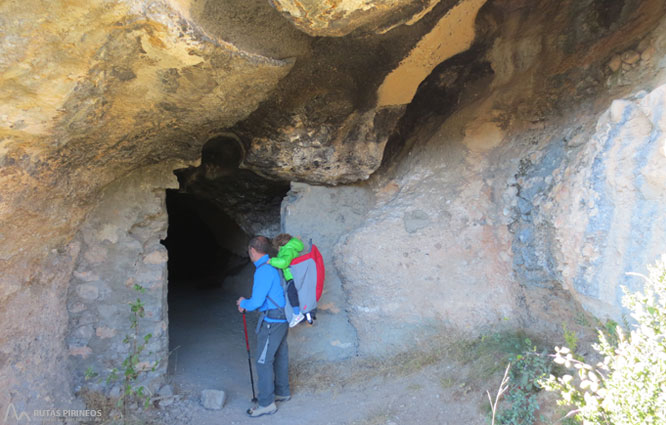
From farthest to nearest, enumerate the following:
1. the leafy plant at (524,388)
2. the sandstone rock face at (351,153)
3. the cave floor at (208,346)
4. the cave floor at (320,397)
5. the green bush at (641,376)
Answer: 1. the cave floor at (208,346)
2. the cave floor at (320,397)
3. the leafy plant at (524,388)
4. the sandstone rock face at (351,153)
5. the green bush at (641,376)

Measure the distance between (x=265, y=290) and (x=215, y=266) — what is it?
371cm

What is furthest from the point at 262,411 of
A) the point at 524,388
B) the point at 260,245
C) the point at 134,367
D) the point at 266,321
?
the point at 524,388

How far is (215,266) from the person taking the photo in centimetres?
656

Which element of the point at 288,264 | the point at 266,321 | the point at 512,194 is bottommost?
the point at 266,321

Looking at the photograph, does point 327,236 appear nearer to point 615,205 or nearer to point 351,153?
point 351,153

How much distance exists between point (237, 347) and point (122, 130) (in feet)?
7.53

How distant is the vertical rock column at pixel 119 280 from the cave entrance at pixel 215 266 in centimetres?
48

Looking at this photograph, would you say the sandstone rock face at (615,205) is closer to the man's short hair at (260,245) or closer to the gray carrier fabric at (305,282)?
the gray carrier fabric at (305,282)

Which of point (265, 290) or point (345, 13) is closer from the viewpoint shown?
point (345, 13)

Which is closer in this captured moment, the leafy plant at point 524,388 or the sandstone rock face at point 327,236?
the leafy plant at point 524,388

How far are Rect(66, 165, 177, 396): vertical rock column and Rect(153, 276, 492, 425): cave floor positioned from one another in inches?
13.2

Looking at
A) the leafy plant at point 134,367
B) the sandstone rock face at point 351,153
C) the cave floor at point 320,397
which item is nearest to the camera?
the sandstone rock face at point 351,153

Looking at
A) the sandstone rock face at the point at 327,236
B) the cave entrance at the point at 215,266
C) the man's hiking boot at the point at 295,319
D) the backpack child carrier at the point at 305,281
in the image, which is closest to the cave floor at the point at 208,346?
the cave entrance at the point at 215,266

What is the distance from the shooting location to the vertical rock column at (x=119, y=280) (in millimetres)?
3092
